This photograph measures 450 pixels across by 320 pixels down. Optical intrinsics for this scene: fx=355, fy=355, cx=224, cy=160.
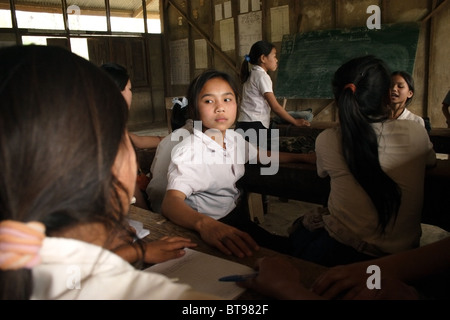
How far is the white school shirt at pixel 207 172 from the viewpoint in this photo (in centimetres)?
149

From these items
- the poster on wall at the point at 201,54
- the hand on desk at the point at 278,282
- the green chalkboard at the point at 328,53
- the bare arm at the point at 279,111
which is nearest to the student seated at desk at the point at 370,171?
the hand on desk at the point at 278,282

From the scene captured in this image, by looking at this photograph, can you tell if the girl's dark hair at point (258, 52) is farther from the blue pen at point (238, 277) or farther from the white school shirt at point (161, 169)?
the blue pen at point (238, 277)

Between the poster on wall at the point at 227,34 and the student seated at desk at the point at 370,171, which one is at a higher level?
the poster on wall at the point at 227,34

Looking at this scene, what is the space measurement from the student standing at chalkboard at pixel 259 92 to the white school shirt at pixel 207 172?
1.74 meters

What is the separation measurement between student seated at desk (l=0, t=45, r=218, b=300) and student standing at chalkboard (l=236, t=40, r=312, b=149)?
2929mm

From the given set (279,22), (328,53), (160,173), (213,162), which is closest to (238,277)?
(213,162)

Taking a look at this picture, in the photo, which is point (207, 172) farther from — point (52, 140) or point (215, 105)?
point (52, 140)

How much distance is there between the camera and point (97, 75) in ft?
1.85

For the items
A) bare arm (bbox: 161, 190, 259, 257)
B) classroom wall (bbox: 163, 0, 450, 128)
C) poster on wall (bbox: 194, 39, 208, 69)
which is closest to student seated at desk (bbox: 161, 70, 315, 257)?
bare arm (bbox: 161, 190, 259, 257)

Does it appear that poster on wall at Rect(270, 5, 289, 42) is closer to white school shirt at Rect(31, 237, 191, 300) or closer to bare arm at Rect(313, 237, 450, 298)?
bare arm at Rect(313, 237, 450, 298)

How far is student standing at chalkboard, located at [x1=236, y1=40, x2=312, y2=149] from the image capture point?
11.5ft

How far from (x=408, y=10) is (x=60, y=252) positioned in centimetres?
570

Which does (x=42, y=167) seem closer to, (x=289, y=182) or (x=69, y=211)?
(x=69, y=211)

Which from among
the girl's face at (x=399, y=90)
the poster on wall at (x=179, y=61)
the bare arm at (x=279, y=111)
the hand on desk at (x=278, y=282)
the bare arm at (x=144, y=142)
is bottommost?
the hand on desk at (x=278, y=282)
